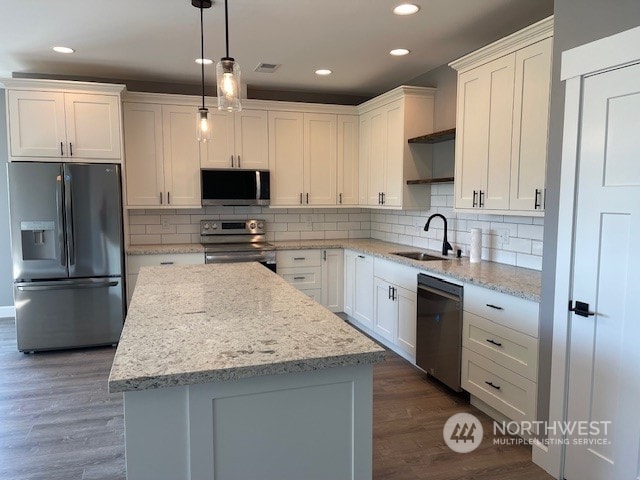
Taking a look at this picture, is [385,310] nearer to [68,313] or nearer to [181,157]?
[181,157]

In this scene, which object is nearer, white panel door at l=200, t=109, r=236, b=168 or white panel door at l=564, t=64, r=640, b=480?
white panel door at l=564, t=64, r=640, b=480

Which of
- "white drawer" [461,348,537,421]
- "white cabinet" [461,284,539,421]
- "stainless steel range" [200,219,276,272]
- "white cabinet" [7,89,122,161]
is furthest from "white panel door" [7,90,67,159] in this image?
"white drawer" [461,348,537,421]

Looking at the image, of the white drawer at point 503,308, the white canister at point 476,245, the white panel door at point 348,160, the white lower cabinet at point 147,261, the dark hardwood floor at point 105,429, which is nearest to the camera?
the dark hardwood floor at point 105,429

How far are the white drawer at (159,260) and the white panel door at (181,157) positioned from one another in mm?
567

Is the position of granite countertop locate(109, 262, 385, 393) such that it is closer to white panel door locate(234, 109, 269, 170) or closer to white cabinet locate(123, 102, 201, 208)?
white cabinet locate(123, 102, 201, 208)

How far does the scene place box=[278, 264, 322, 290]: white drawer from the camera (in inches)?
192

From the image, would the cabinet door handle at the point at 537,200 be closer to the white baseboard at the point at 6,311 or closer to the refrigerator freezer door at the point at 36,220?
the refrigerator freezer door at the point at 36,220

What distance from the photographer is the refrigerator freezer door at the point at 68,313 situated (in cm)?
409

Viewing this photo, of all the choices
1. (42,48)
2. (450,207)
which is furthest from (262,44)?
(450,207)

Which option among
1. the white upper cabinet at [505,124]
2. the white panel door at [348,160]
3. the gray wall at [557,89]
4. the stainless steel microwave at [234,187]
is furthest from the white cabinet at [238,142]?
the gray wall at [557,89]

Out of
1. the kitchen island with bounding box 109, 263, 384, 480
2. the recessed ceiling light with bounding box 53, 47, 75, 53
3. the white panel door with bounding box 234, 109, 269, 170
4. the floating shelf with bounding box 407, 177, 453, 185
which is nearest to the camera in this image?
the kitchen island with bounding box 109, 263, 384, 480

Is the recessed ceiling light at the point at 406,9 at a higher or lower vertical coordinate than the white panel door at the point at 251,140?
higher

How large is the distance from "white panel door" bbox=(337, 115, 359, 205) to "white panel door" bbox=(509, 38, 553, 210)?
248 centimetres

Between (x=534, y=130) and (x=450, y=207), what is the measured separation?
1417 mm
